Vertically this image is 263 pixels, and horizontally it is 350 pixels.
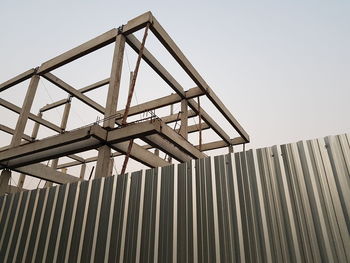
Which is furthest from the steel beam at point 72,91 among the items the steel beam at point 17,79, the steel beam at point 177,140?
the steel beam at point 177,140

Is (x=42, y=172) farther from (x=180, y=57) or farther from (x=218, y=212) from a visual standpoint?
(x=218, y=212)

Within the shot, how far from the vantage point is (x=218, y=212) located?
3008 mm

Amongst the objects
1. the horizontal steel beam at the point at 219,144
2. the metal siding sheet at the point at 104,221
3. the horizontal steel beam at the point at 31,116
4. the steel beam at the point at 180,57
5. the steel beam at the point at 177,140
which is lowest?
the metal siding sheet at the point at 104,221

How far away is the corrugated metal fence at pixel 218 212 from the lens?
8.33 feet

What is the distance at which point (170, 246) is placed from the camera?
3145mm

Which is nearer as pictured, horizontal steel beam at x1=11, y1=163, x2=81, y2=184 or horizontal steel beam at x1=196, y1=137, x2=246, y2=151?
horizontal steel beam at x1=11, y1=163, x2=81, y2=184

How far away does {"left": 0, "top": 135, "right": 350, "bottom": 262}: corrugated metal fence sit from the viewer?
254 centimetres

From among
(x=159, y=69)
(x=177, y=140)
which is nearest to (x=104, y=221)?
(x=177, y=140)

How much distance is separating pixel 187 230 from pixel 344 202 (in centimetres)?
180

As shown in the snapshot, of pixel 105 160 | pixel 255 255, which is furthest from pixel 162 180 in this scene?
pixel 105 160

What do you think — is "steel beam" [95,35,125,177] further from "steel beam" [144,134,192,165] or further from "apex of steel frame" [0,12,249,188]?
"steel beam" [144,134,192,165]

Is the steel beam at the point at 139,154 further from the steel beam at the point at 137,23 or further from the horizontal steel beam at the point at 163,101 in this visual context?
the steel beam at the point at 137,23

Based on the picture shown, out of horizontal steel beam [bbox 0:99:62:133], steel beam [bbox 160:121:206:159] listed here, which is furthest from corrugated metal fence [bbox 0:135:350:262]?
horizontal steel beam [bbox 0:99:62:133]

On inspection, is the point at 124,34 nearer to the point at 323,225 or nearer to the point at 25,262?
the point at 25,262
